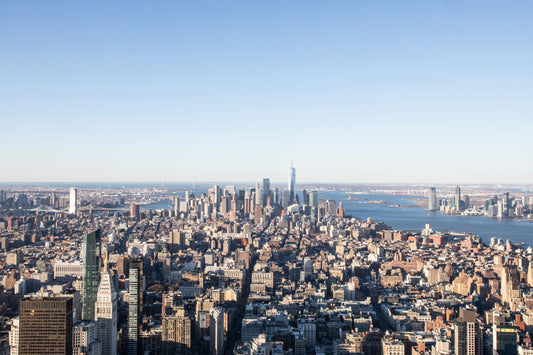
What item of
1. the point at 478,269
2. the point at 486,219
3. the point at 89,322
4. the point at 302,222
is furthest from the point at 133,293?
the point at 486,219

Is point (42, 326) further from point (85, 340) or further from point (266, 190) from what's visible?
point (266, 190)

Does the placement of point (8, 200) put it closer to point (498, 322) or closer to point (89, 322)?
point (89, 322)

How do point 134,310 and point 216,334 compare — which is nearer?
point 216,334

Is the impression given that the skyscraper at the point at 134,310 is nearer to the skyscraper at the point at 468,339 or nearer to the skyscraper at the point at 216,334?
the skyscraper at the point at 216,334

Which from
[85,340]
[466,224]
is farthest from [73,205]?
[85,340]

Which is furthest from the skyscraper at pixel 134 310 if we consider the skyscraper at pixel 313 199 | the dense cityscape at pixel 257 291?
the skyscraper at pixel 313 199
